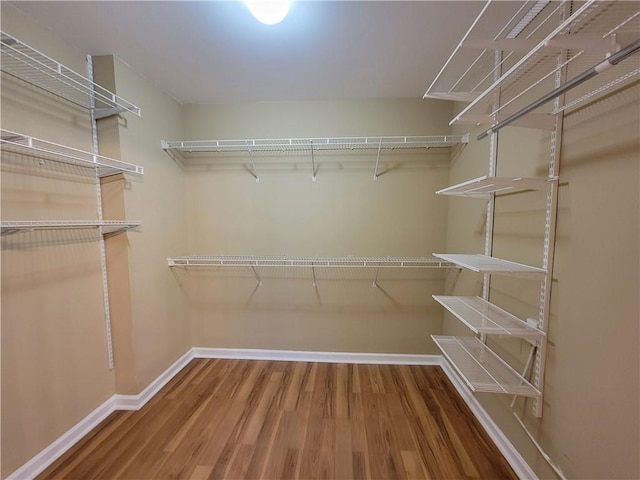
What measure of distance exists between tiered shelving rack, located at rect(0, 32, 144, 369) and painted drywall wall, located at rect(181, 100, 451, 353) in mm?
743

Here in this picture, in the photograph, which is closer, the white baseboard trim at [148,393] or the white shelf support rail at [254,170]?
the white baseboard trim at [148,393]

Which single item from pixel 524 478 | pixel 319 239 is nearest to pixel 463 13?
pixel 319 239

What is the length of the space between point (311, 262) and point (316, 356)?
933 mm

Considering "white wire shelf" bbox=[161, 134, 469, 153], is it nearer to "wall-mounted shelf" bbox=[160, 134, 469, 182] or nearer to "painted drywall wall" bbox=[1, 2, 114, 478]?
"wall-mounted shelf" bbox=[160, 134, 469, 182]

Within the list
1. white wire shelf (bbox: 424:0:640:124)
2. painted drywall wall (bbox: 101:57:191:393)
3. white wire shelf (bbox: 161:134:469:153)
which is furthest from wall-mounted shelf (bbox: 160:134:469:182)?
white wire shelf (bbox: 424:0:640:124)

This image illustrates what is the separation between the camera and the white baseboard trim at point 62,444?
4.34 feet

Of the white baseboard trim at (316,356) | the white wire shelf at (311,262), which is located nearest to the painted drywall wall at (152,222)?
the white wire shelf at (311,262)

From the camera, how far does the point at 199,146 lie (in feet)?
7.29

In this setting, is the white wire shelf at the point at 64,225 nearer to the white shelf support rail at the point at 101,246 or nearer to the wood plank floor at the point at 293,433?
the white shelf support rail at the point at 101,246

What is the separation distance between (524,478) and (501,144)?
1.84m

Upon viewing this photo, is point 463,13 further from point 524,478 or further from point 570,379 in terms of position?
point 524,478

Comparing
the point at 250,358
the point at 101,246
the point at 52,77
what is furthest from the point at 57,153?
the point at 250,358

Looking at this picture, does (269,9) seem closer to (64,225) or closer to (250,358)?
(64,225)

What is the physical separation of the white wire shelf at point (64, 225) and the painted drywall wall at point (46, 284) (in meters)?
0.05
